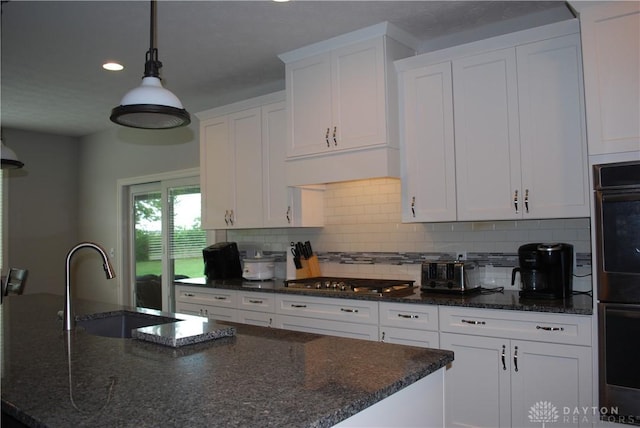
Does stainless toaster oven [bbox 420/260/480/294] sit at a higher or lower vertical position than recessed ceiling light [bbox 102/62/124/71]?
lower

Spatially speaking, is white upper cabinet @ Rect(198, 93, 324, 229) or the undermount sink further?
white upper cabinet @ Rect(198, 93, 324, 229)

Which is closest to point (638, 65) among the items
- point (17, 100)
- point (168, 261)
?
point (168, 261)

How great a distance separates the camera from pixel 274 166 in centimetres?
410

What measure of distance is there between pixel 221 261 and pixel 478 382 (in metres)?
2.51

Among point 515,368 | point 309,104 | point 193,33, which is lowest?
point 515,368

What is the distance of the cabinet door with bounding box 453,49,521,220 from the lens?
2.93 m

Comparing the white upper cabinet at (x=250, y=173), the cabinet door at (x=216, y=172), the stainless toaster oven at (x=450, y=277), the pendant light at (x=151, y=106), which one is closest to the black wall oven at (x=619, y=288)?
the stainless toaster oven at (x=450, y=277)

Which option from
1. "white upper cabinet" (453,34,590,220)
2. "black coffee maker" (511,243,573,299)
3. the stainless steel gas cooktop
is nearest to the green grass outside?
the stainless steel gas cooktop

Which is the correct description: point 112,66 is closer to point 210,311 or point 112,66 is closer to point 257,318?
point 210,311

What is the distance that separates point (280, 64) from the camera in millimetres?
4008

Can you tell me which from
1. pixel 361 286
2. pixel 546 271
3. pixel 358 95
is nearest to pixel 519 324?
pixel 546 271

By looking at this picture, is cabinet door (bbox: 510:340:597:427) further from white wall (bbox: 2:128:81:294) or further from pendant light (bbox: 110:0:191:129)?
white wall (bbox: 2:128:81:294)

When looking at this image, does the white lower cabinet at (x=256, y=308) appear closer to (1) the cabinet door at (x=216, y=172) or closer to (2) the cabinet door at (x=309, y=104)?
(1) the cabinet door at (x=216, y=172)

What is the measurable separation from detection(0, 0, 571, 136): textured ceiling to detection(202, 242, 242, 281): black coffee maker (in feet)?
4.92
